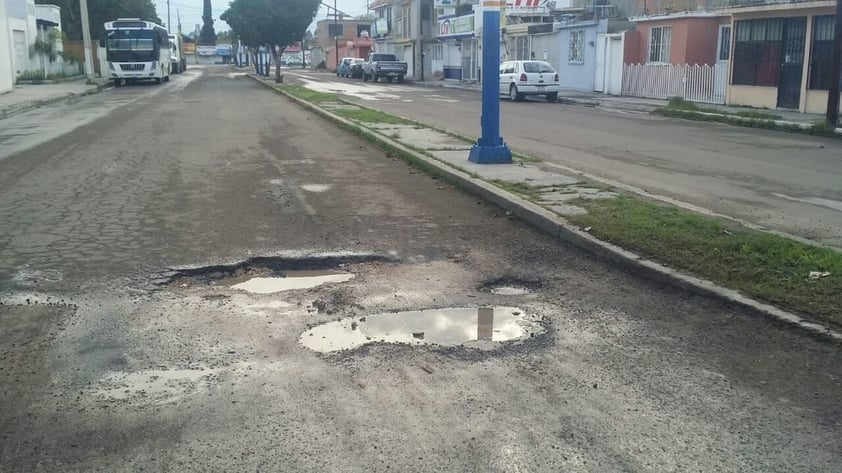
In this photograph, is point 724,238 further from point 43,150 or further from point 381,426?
point 43,150

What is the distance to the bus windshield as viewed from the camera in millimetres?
43281

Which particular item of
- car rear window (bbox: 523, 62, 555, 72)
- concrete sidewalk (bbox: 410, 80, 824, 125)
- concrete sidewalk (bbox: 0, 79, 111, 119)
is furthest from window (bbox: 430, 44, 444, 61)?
car rear window (bbox: 523, 62, 555, 72)

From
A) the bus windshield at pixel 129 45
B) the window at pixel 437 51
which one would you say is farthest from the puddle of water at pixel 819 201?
the window at pixel 437 51

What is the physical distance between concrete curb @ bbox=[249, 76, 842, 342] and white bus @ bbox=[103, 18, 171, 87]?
3649cm

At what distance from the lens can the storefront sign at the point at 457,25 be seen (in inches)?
1972

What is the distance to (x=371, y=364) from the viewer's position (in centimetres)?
463

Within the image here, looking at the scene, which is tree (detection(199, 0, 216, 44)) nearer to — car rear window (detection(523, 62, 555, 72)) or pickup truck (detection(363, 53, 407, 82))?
pickup truck (detection(363, 53, 407, 82))

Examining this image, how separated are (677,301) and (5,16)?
122 ft

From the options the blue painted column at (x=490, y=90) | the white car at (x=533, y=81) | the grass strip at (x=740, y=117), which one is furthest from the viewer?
the white car at (x=533, y=81)

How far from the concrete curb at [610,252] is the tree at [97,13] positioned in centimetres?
5164

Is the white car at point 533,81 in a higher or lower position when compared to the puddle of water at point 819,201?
higher

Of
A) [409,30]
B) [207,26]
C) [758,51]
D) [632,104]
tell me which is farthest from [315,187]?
[207,26]

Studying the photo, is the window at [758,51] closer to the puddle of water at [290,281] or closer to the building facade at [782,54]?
the building facade at [782,54]

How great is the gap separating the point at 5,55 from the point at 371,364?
1386 inches
